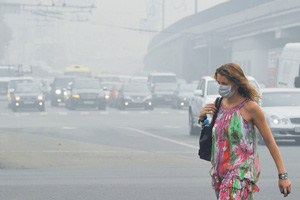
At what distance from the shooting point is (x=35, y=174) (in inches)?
723

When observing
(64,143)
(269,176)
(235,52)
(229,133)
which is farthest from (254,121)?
(235,52)

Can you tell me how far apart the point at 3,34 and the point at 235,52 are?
5337 centimetres

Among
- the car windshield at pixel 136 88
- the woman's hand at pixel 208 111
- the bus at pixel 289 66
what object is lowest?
the car windshield at pixel 136 88

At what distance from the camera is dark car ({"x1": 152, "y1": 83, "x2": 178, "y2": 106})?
65.9 m

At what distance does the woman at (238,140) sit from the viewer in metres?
8.45

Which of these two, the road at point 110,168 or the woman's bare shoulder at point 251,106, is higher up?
the woman's bare shoulder at point 251,106

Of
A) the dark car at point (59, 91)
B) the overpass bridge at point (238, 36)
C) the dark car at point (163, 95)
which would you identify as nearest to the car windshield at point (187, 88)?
the dark car at point (163, 95)

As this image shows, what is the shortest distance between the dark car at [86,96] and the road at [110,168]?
26.4 meters

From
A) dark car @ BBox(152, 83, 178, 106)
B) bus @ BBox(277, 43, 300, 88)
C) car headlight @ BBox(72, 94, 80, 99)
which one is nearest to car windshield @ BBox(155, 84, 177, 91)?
dark car @ BBox(152, 83, 178, 106)

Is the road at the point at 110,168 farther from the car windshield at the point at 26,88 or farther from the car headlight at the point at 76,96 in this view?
the car headlight at the point at 76,96

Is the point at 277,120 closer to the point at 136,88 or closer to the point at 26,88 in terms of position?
the point at 26,88

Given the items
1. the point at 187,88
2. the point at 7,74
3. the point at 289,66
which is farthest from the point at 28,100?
the point at 7,74

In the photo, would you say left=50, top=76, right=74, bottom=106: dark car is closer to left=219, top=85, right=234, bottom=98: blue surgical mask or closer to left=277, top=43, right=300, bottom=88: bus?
left=277, top=43, right=300, bottom=88: bus

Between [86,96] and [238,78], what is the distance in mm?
49210
